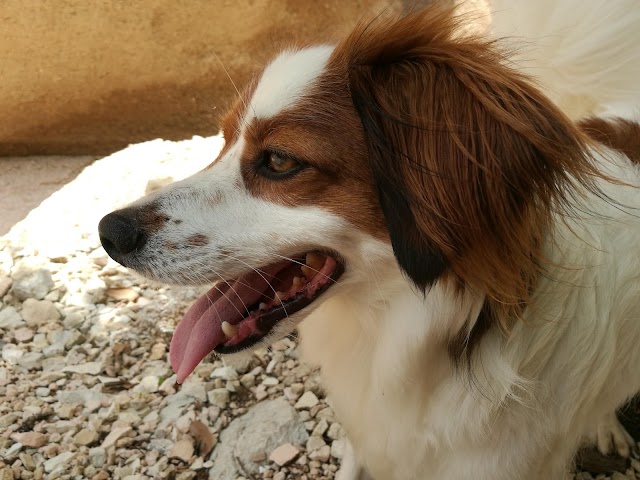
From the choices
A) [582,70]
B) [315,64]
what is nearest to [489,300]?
[315,64]

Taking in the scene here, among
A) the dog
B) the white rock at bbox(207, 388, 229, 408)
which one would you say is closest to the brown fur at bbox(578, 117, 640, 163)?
the dog

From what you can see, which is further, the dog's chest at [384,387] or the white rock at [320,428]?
the white rock at [320,428]

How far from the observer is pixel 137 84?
4.00 metres

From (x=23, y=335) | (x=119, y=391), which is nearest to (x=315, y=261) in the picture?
(x=119, y=391)

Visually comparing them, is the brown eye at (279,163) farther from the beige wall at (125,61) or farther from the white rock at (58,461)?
the beige wall at (125,61)

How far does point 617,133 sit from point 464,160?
79cm

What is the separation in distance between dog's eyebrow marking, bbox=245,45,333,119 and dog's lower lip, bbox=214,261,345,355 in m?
0.37

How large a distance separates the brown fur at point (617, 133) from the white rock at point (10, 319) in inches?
88.3

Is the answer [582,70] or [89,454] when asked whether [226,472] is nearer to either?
[89,454]

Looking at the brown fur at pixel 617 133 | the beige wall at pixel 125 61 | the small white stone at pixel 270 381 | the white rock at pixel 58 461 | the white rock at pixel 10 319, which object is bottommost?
the white rock at pixel 58 461

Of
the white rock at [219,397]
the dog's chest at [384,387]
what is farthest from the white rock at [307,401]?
the dog's chest at [384,387]

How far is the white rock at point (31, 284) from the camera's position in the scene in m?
2.86

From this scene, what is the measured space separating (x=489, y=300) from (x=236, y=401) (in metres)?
1.37

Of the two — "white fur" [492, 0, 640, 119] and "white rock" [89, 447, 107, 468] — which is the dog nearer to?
"white fur" [492, 0, 640, 119]
